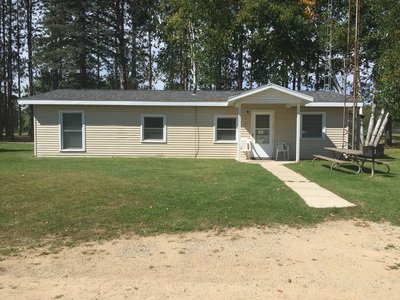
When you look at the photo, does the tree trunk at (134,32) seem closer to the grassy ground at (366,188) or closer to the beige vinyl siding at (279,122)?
the beige vinyl siding at (279,122)

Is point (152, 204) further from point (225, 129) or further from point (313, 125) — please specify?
point (313, 125)

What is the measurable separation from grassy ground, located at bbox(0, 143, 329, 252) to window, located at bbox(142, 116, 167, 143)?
22.9 ft

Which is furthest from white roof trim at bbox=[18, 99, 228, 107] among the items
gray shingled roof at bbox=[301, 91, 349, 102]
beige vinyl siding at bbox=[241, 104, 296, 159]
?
gray shingled roof at bbox=[301, 91, 349, 102]

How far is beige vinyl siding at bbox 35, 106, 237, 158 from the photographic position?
17422mm

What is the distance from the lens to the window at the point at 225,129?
58.1 feet

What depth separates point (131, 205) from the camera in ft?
23.5

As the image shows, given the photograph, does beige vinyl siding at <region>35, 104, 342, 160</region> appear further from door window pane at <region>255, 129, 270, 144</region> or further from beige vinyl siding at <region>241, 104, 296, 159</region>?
door window pane at <region>255, 129, 270, 144</region>

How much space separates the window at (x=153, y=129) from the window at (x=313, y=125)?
598cm

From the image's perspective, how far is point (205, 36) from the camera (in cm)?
2859

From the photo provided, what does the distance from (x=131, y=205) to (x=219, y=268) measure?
9.90 ft

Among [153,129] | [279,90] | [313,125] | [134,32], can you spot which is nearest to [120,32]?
[134,32]

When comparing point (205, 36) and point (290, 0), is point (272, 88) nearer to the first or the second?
point (205, 36)

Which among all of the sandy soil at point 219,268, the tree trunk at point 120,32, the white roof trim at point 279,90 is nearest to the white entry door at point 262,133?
the white roof trim at point 279,90

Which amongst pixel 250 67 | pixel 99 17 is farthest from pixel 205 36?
pixel 99 17
